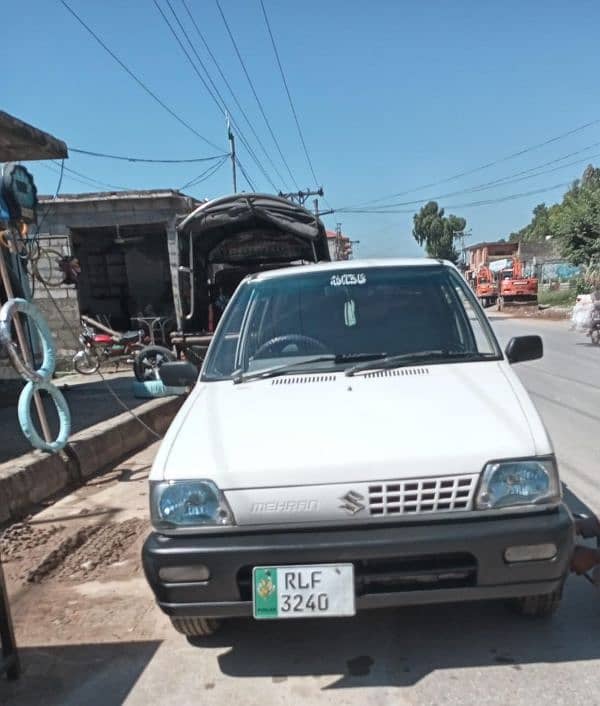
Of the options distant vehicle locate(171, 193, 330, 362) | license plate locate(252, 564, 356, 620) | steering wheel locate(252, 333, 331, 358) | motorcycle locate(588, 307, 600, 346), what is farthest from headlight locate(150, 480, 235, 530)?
motorcycle locate(588, 307, 600, 346)

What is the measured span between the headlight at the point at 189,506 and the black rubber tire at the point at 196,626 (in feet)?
1.74

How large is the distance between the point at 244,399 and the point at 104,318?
1442 cm

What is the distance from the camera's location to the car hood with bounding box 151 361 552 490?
7.88 feet

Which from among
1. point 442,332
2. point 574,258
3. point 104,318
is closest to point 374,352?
point 442,332

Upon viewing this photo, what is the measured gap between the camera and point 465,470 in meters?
2.38

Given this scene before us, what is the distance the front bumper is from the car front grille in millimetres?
63

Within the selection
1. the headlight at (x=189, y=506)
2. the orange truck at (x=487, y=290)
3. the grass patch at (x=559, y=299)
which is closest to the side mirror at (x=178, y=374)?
the headlight at (x=189, y=506)

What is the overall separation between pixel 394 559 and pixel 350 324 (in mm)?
1561

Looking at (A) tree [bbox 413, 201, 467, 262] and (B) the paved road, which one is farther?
(A) tree [bbox 413, 201, 467, 262]

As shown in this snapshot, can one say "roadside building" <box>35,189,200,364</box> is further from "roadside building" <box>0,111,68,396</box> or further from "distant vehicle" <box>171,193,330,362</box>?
"distant vehicle" <box>171,193,330,362</box>

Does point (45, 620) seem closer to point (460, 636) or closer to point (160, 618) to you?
point (160, 618)

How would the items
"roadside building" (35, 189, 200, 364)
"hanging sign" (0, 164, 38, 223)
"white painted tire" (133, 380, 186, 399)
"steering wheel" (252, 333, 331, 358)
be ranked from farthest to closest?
1. "roadside building" (35, 189, 200, 364)
2. "white painted tire" (133, 380, 186, 399)
3. "hanging sign" (0, 164, 38, 223)
4. "steering wheel" (252, 333, 331, 358)

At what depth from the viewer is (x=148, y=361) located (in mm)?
10141

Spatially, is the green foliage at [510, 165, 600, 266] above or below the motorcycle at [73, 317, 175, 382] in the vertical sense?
above
